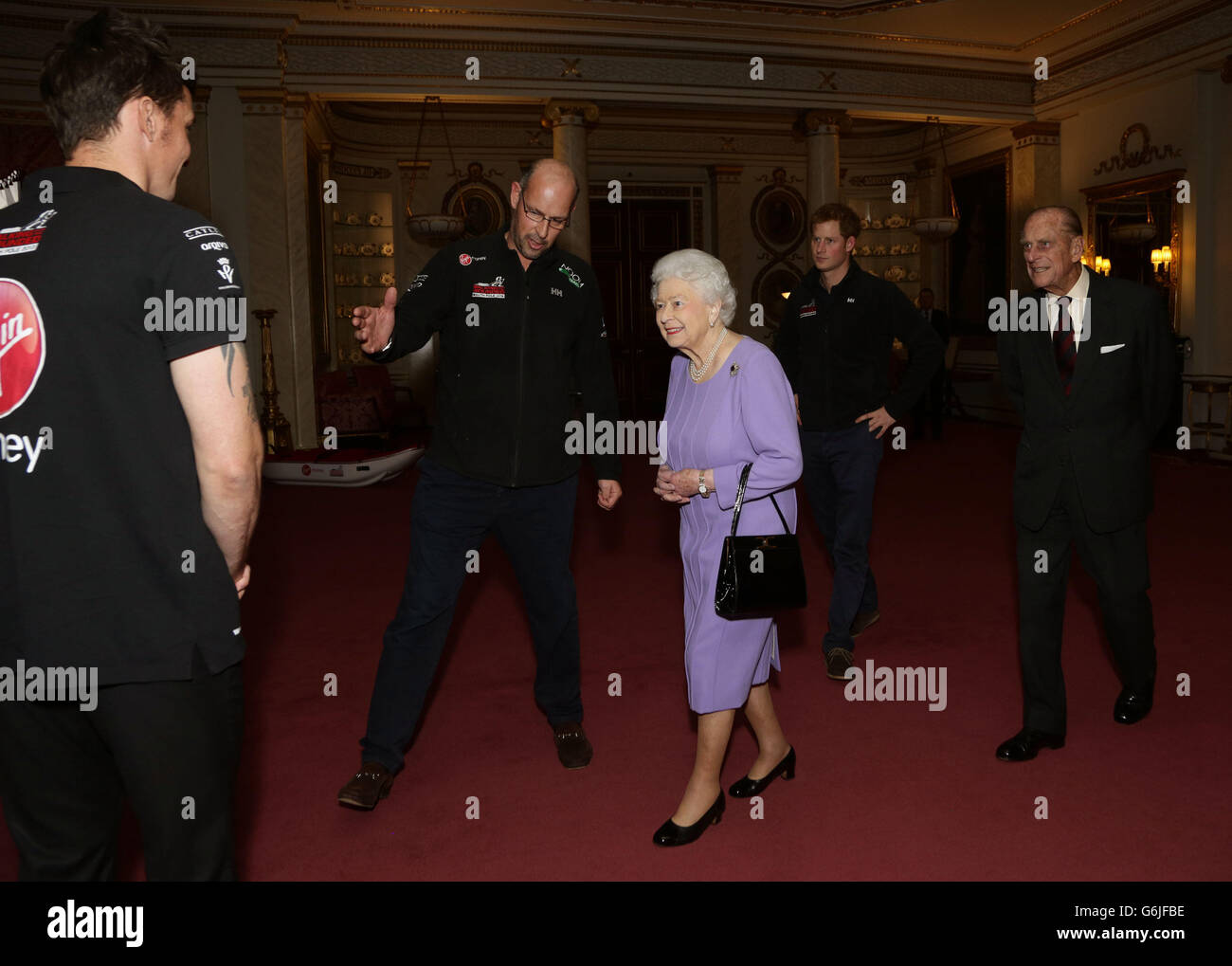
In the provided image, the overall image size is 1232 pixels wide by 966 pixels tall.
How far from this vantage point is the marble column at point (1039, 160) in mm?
13969

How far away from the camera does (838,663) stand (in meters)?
4.57

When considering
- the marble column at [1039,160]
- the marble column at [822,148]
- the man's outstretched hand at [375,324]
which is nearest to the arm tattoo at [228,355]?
the man's outstretched hand at [375,324]

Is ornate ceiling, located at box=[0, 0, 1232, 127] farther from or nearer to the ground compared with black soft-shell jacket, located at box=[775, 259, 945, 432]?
farther from the ground

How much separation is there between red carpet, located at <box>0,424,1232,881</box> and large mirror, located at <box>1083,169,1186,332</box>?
6.48 metres

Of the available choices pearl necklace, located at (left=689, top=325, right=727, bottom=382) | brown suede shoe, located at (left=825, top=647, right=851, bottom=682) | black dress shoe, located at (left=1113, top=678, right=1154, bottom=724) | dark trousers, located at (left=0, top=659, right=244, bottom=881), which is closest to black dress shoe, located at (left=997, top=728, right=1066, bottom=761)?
black dress shoe, located at (left=1113, top=678, right=1154, bottom=724)

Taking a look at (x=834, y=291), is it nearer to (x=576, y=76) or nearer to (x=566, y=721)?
(x=566, y=721)

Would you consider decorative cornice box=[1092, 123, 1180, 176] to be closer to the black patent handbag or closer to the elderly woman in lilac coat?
the elderly woman in lilac coat

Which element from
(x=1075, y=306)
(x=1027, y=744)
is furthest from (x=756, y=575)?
(x=1075, y=306)

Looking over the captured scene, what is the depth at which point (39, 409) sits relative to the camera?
5.11 feet

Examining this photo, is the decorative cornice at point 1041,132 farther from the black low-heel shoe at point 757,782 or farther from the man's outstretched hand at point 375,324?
the man's outstretched hand at point 375,324

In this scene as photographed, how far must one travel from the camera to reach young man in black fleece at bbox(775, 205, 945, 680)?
15.2ft

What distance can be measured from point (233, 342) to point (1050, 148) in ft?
47.5

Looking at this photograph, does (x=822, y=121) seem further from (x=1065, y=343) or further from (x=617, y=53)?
(x=1065, y=343)
